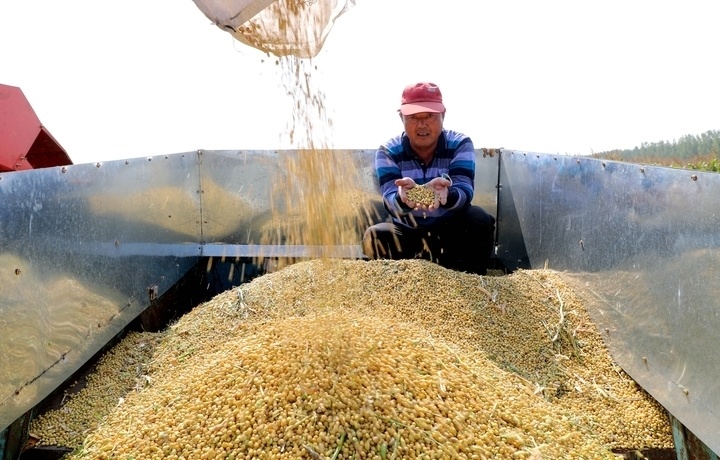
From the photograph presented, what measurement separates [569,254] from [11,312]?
2928mm

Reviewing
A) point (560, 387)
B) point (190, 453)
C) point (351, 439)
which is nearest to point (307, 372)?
point (351, 439)

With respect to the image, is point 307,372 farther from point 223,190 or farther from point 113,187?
point 223,190

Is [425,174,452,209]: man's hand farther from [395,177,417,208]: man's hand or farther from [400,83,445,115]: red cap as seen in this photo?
[400,83,445,115]: red cap

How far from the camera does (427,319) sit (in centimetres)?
308

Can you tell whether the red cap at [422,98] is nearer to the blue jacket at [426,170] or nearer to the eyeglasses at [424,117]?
Result: the eyeglasses at [424,117]

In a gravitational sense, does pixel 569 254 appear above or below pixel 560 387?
above

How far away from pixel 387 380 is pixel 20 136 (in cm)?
264

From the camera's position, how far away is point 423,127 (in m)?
4.39

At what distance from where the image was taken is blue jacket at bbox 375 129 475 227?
4.34m

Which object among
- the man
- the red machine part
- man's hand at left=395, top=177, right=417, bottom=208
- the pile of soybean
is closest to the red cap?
the man

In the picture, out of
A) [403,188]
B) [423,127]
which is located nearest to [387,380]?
[403,188]

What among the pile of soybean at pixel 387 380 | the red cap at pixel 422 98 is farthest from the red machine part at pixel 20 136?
the red cap at pixel 422 98

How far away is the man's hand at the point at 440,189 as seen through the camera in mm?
4215

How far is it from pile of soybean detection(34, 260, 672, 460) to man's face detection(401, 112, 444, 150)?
123 centimetres
